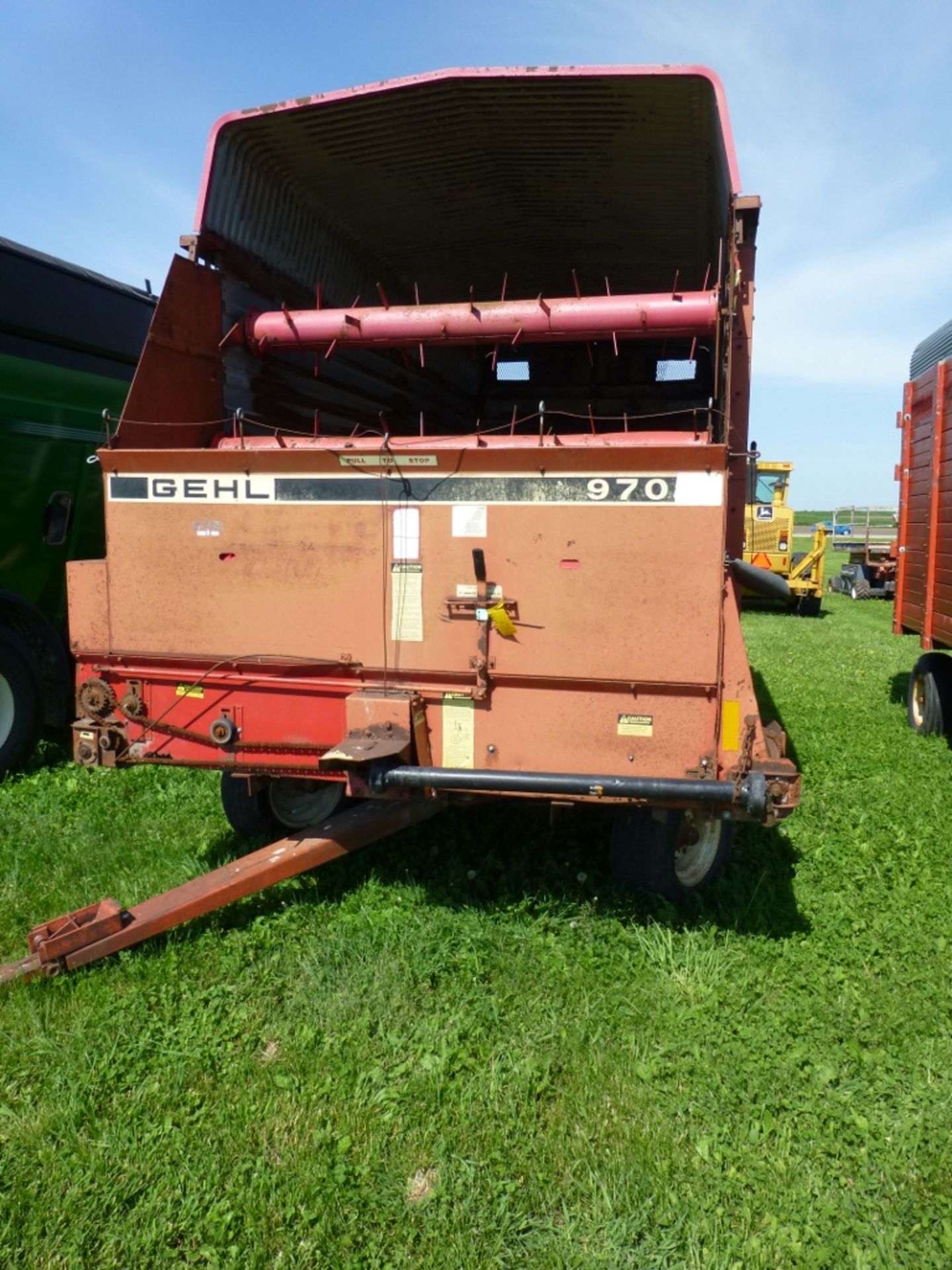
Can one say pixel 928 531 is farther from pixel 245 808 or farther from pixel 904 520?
pixel 245 808

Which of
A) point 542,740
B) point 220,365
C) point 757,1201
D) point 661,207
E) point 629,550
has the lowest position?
point 757,1201

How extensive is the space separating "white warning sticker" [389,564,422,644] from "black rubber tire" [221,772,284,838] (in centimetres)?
149

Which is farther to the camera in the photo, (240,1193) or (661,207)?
(661,207)

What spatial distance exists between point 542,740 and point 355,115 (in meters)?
3.03

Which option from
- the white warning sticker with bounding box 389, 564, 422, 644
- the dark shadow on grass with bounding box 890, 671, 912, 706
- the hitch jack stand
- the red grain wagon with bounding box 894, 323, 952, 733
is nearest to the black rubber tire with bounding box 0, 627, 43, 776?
the hitch jack stand

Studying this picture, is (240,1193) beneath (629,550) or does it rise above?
beneath

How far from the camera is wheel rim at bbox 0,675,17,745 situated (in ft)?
18.9

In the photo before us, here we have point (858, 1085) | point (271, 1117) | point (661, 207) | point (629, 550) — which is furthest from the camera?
point (661, 207)

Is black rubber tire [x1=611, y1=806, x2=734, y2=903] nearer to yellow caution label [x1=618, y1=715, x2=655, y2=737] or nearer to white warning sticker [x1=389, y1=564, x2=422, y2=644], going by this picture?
yellow caution label [x1=618, y1=715, x2=655, y2=737]

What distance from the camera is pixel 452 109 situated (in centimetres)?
424

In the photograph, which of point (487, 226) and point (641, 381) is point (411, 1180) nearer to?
point (487, 226)

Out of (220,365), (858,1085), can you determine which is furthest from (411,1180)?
(220,365)

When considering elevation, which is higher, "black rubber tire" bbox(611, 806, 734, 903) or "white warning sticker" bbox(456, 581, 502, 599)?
"white warning sticker" bbox(456, 581, 502, 599)

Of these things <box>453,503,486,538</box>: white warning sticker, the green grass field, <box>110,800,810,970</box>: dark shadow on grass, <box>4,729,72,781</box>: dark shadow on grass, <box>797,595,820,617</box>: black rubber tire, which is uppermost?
<box>453,503,486,538</box>: white warning sticker
